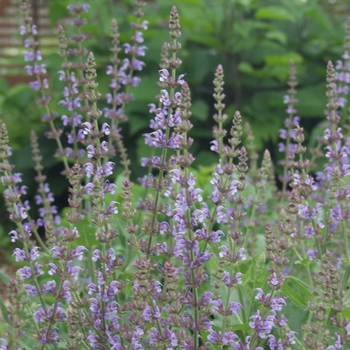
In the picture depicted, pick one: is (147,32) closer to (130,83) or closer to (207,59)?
(207,59)

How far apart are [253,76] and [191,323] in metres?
4.86

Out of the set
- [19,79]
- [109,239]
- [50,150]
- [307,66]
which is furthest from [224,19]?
[109,239]

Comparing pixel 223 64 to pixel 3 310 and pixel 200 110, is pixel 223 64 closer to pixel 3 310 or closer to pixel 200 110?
pixel 200 110

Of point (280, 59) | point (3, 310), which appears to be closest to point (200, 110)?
point (280, 59)

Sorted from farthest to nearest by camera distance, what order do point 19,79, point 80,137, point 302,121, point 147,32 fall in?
1. point 19,79
2. point 302,121
3. point 147,32
4. point 80,137

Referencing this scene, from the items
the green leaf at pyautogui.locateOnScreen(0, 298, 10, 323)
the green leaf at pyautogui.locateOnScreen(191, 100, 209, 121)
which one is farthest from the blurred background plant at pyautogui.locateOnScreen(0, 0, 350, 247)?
the green leaf at pyautogui.locateOnScreen(0, 298, 10, 323)

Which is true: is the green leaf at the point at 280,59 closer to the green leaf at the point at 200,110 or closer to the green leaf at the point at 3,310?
the green leaf at the point at 200,110

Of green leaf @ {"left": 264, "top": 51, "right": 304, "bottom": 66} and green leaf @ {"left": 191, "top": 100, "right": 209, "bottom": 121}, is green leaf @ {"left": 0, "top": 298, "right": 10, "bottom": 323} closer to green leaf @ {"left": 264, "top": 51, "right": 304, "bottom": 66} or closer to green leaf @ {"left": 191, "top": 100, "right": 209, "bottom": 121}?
green leaf @ {"left": 191, "top": 100, "right": 209, "bottom": 121}

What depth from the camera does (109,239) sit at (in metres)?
2.03

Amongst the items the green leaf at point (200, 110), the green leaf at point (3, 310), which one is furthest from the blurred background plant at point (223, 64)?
the green leaf at point (3, 310)

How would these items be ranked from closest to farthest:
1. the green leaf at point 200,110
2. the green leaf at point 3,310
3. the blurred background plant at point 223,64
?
the green leaf at point 3,310
the green leaf at point 200,110
the blurred background plant at point 223,64

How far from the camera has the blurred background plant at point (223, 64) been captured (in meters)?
6.10

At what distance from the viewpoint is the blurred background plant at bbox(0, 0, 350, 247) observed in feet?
20.0

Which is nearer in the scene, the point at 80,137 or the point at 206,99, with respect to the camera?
the point at 80,137
